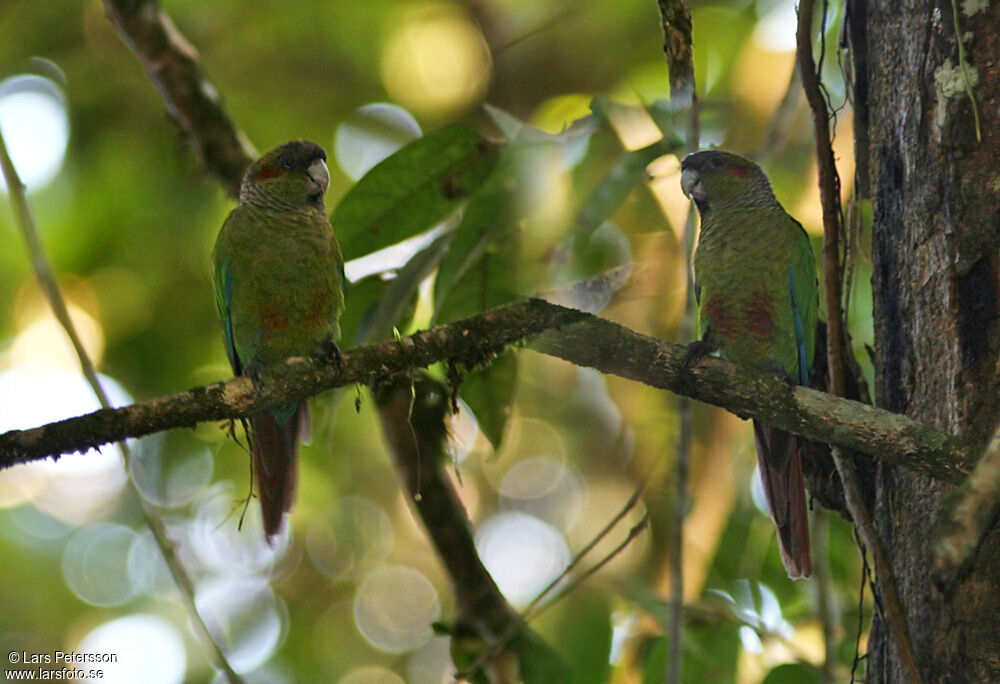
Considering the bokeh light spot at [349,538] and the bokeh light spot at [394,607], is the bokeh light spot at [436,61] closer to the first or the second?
the bokeh light spot at [349,538]

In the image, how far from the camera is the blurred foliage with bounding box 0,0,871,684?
3109 millimetres

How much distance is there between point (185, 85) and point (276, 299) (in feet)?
4.26

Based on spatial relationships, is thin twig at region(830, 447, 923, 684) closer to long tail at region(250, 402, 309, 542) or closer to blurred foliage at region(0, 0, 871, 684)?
blurred foliage at region(0, 0, 871, 684)

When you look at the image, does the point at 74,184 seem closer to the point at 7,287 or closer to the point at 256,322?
the point at 7,287

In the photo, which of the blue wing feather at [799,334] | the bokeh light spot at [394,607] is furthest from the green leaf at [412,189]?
the bokeh light spot at [394,607]

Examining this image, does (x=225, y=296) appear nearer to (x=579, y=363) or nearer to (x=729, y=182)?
(x=579, y=363)

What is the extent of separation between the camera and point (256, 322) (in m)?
3.20

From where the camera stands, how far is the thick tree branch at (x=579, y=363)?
70.0 inches

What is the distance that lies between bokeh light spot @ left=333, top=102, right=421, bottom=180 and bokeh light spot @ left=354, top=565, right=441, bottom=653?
3.22m

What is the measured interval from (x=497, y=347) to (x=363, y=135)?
14.5 ft

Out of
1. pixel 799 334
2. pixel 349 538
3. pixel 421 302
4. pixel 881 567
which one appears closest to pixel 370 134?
pixel 421 302

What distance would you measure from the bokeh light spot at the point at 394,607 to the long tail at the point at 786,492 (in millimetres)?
5006

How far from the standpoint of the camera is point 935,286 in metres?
2.15

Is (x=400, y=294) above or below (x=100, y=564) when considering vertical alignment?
below
